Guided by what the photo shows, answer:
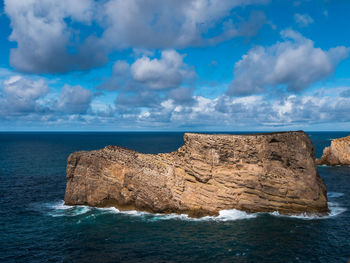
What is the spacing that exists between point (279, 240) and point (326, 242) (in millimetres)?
5365

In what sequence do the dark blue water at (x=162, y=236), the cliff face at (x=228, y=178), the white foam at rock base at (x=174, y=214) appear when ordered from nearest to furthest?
the dark blue water at (x=162, y=236) < the white foam at rock base at (x=174, y=214) < the cliff face at (x=228, y=178)

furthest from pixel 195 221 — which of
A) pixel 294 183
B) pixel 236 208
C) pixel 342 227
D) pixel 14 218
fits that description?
pixel 14 218

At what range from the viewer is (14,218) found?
40750mm

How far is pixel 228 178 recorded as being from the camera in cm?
4172

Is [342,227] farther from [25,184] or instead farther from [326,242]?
[25,184]

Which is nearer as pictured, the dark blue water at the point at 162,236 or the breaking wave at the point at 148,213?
the dark blue water at the point at 162,236

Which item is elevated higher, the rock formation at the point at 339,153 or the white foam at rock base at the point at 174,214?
the rock formation at the point at 339,153

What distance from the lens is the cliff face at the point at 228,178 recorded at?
135 feet

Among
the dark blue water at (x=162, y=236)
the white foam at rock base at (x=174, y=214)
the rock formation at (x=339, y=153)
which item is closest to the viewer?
the dark blue water at (x=162, y=236)

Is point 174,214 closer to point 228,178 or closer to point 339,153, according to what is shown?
point 228,178

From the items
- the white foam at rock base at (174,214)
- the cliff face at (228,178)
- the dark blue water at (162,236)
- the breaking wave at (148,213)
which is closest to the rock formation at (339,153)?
the dark blue water at (162,236)

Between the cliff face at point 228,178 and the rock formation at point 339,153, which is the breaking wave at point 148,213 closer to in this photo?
the cliff face at point 228,178

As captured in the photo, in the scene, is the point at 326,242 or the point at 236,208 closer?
the point at 326,242

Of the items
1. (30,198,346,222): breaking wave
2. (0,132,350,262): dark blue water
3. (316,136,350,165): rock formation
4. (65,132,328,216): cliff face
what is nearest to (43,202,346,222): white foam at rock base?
(30,198,346,222): breaking wave
